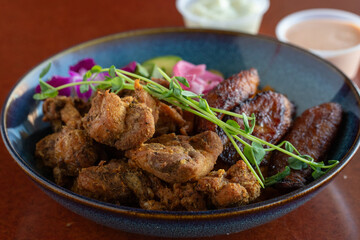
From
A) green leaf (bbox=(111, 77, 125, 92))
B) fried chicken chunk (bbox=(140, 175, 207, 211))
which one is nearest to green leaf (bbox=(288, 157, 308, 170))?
fried chicken chunk (bbox=(140, 175, 207, 211))

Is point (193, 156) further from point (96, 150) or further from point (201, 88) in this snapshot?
point (201, 88)

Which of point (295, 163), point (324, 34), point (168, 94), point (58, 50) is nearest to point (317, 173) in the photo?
point (295, 163)

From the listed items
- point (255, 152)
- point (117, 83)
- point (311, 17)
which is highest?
point (311, 17)

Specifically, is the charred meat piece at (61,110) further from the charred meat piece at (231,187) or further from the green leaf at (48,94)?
the charred meat piece at (231,187)

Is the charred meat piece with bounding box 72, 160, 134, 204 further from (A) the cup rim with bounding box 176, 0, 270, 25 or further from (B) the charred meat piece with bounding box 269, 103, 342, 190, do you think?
(A) the cup rim with bounding box 176, 0, 270, 25

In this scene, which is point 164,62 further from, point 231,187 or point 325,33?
point 325,33

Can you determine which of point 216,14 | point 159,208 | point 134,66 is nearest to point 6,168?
point 134,66
